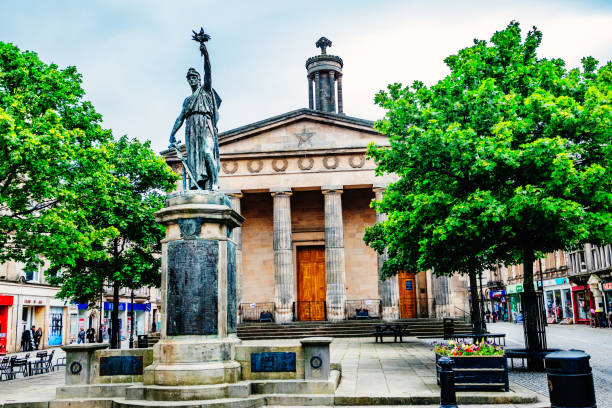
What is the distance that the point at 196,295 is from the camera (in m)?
9.28

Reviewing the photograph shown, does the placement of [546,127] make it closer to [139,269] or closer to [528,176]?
[528,176]

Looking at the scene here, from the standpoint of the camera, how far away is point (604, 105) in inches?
484

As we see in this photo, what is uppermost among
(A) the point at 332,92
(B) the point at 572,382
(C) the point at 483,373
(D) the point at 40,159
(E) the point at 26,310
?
(A) the point at 332,92

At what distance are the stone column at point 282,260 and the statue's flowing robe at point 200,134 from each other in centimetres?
Result: 2066

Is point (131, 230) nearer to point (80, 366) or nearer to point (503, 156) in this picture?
point (80, 366)

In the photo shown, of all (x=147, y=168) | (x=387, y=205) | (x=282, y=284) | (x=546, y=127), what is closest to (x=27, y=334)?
(x=282, y=284)

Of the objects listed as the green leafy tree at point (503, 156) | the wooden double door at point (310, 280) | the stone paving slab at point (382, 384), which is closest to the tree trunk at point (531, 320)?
the green leafy tree at point (503, 156)

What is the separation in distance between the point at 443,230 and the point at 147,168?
12773 millimetres

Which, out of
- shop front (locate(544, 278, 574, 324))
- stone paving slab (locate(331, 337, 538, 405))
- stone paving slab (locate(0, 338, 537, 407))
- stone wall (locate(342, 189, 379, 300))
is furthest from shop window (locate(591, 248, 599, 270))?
stone paving slab (locate(331, 337, 538, 405))

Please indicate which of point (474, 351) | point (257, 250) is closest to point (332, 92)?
point (257, 250)

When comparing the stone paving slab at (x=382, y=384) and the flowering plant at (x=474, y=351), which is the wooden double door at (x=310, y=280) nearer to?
the stone paving slab at (x=382, y=384)

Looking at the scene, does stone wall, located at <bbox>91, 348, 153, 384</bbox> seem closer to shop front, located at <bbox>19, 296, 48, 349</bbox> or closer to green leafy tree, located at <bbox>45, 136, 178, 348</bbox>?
green leafy tree, located at <bbox>45, 136, 178, 348</bbox>

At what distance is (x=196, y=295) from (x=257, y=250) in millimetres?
25786

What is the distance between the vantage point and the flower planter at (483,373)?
379 inches
